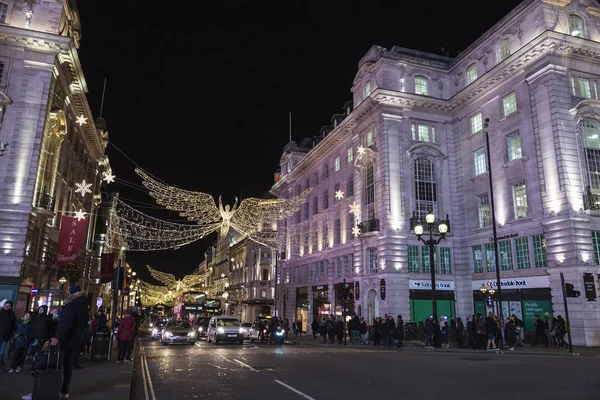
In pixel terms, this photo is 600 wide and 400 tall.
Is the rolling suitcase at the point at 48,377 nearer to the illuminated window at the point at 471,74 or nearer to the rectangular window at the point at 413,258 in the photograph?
the rectangular window at the point at 413,258

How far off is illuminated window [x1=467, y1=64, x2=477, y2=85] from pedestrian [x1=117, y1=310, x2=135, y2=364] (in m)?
31.6

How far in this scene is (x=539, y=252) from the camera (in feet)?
93.7

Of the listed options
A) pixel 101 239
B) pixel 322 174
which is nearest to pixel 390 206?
pixel 322 174

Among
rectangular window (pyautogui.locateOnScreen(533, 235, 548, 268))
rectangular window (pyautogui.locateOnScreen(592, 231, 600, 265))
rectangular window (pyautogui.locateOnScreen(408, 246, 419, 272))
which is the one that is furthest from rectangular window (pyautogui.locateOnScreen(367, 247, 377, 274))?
rectangular window (pyautogui.locateOnScreen(592, 231, 600, 265))

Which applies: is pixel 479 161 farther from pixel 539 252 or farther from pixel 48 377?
pixel 48 377

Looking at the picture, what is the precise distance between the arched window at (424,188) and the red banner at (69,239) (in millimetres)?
23980

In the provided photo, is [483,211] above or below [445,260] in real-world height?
above

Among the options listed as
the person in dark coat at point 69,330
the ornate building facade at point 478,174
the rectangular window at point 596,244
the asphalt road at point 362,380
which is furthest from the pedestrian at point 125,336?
the rectangular window at point 596,244

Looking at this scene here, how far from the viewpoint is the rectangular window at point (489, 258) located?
3288 cm

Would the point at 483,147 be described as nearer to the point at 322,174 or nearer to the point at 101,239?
the point at 322,174

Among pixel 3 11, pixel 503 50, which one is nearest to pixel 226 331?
pixel 3 11

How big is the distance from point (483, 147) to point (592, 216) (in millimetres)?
9926

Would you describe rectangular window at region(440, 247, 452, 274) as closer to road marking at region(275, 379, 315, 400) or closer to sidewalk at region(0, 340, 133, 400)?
road marking at region(275, 379, 315, 400)

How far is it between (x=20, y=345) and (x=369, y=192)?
28.9 m
